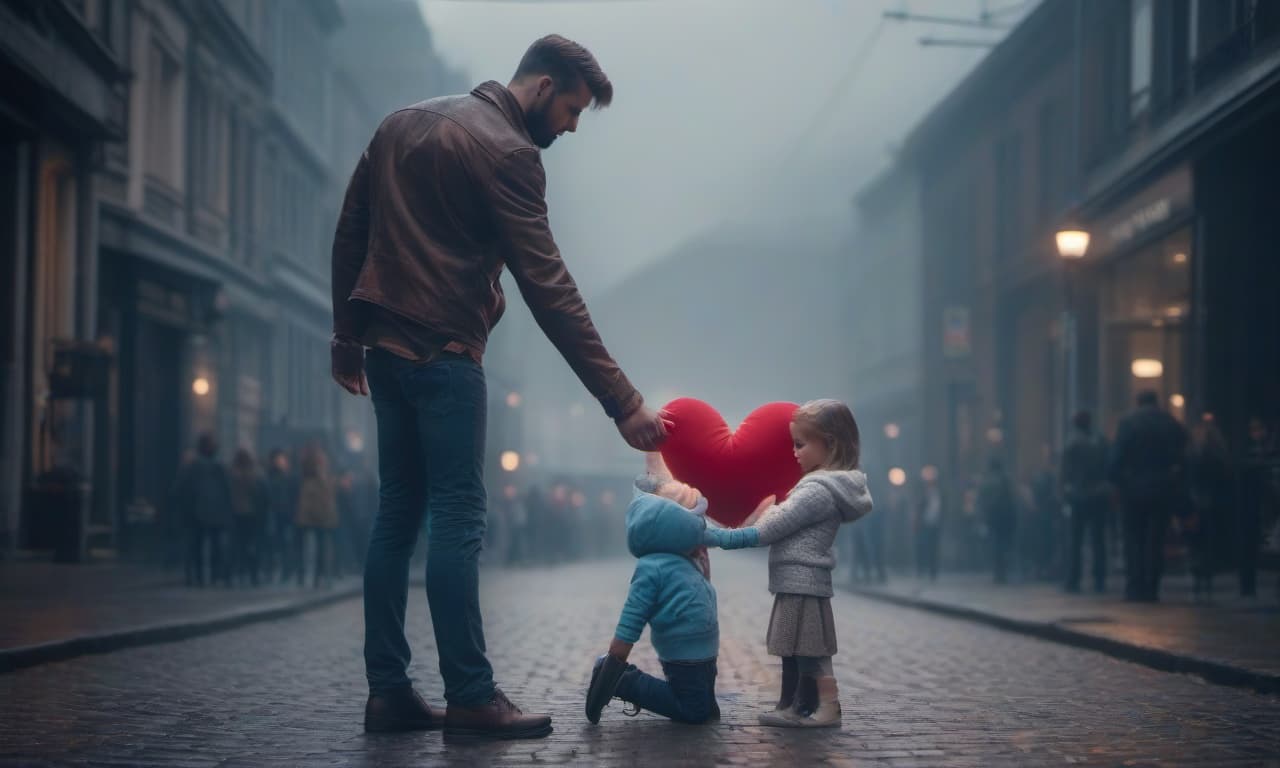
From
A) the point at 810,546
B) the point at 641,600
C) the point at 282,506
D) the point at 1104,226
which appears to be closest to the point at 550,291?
the point at 641,600

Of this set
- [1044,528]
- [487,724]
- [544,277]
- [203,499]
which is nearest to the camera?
[487,724]

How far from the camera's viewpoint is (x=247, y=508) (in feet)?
58.5

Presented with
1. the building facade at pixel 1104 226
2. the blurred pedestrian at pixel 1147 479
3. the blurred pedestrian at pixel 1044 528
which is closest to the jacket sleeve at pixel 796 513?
the blurred pedestrian at pixel 1147 479

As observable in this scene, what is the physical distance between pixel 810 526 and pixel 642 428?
0.92 metres

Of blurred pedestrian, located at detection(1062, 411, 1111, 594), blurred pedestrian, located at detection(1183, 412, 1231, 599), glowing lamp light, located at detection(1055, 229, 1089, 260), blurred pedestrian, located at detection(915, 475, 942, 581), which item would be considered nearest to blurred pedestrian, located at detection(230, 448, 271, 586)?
blurred pedestrian, located at detection(1062, 411, 1111, 594)

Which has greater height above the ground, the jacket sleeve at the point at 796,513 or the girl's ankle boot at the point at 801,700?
the jacket sleeve at the point at 796,513

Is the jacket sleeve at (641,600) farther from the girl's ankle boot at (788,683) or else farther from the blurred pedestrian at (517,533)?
the blurred pedestrian at (517,533)

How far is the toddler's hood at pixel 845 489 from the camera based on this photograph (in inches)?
210

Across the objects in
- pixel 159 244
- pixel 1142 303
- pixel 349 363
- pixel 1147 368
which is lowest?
pixel 349 363

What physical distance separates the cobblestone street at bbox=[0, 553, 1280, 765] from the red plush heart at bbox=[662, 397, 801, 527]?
0.77 metres

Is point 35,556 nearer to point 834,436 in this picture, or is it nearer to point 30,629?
point 30,629

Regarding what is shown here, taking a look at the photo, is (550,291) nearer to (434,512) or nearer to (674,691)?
(434,512)

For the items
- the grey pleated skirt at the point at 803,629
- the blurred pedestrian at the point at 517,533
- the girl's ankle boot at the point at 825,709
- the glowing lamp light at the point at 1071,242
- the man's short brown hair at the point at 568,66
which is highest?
the glowing lamp light at the point at 1071,242

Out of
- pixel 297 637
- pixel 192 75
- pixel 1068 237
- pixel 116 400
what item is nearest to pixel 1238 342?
pixel 1068 237
